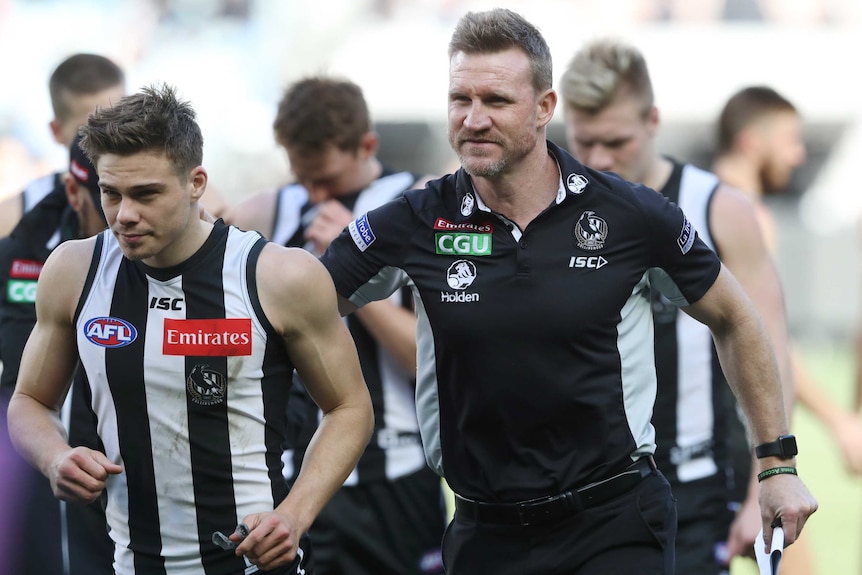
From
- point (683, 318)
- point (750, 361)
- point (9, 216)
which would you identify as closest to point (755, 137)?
point (683, 318)

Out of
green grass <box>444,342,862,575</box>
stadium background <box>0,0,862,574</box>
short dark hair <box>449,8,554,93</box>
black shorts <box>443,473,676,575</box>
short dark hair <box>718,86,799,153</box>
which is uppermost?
stadium background <box>0,0,862,574</box>

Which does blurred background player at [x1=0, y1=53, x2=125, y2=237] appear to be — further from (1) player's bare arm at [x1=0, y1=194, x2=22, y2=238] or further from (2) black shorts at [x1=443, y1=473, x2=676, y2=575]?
(2) black shorts at [x1=443, y1=473, x2=676, y2=575]

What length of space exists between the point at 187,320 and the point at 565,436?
1163mm

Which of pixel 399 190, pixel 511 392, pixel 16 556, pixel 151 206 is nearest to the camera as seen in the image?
pixel 151 206

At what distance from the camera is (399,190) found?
5930 mm

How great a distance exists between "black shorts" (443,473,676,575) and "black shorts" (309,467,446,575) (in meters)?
1.78

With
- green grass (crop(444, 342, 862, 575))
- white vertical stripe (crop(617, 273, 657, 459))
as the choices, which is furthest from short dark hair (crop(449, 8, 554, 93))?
green grass (crop(444, 342, 862, 575))

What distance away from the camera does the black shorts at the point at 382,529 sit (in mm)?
5867

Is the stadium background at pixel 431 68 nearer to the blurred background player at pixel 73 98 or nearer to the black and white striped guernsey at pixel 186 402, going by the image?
the blurred background player at pixel 73 98

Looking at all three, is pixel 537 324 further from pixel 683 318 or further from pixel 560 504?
pixel 683 318

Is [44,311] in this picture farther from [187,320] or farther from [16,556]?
[16,556]

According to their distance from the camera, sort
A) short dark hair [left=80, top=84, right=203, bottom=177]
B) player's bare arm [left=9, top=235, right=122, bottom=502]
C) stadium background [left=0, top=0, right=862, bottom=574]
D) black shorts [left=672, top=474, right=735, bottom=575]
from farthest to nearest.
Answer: stadium background [left=0, top=0, right=862, bottom=574], black shorts [left=672, top=474, right=735, bottom=575], player's bare arm [left=9, top=235, right=122, bottom=502], short dark hair [left=80, top=84, right=203, bottom=177]

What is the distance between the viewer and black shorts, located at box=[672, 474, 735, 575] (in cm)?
543

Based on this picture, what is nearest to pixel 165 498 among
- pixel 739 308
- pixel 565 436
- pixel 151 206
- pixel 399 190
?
pixel 151 206
